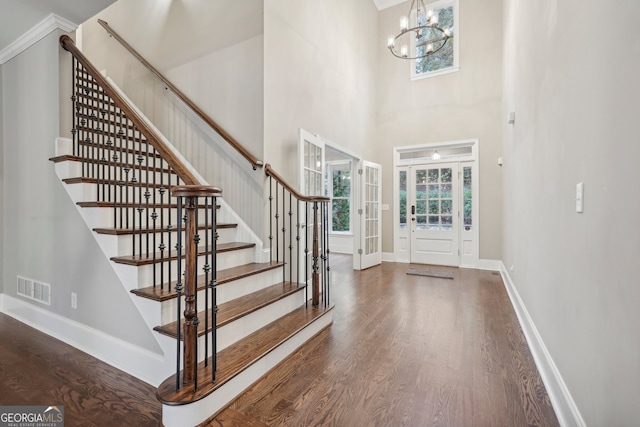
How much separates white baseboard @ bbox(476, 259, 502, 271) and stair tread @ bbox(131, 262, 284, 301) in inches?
166

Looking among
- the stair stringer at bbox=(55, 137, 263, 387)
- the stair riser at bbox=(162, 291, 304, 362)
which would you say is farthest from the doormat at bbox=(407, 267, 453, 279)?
the stair stringer at bbox=(55, 137, 263, 387)

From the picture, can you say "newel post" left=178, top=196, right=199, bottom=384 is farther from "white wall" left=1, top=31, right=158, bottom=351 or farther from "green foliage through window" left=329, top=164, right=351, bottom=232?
"green foliage through window" left=329, top=164, right=351, bottom=232

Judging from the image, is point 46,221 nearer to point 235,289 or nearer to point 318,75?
point 235,289

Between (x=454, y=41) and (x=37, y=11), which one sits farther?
(x=454, y=41)

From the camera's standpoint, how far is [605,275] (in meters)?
1.12

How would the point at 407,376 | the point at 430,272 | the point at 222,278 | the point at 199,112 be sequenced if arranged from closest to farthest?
the point at 407,376 < the point at 222,278 < the point at 199,112 < the point at 430,272

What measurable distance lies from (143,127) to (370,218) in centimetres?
444

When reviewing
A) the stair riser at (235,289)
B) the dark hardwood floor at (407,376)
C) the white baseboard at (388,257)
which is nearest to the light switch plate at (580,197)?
the dark hardwood floor at (407,376)

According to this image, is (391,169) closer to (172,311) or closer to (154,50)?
(154,50)

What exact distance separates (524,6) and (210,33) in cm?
331

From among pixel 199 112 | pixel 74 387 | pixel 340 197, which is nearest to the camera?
pixel 74 387

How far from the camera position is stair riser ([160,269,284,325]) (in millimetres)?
1910

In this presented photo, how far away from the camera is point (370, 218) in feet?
19.2

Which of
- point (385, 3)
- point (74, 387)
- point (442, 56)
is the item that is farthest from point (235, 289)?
point (385, 3)
